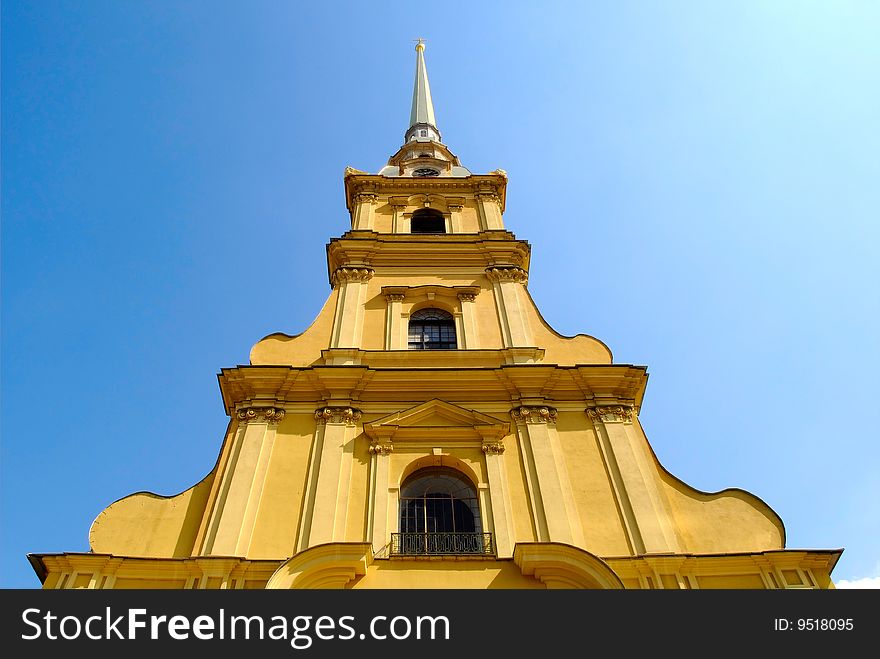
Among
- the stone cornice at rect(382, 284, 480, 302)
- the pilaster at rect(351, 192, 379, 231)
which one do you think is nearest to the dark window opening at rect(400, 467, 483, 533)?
the stone cornice at rect(382, 284, 480, 302)

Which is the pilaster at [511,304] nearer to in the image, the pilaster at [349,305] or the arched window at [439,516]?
the pilaster at [349,305]

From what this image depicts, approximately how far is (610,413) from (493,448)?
270 centimetres

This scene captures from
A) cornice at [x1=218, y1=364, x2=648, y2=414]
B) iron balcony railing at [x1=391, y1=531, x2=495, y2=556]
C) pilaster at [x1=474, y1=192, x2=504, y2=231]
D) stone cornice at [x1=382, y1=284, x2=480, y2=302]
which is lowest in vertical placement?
iron balcony railing at [x1=391, y1=531, x2=495, y2=556]

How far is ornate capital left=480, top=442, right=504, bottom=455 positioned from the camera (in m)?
13.9

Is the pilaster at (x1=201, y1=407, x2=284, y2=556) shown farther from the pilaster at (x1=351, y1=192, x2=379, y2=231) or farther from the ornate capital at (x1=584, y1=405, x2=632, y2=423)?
the pilaster at (x1=351, y1=192, x2=379, y2=231)

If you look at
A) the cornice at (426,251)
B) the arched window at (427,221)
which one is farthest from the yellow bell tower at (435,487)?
the arched window at (427,221)

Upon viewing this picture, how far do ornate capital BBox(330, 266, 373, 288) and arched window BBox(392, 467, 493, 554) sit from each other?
Answer: 680 cm

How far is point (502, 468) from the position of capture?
44.8 feet

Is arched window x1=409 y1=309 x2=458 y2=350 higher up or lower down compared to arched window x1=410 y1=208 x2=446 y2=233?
lower down

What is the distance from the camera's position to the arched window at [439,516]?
1238 centimetres

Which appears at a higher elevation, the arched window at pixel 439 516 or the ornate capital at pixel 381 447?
the ornate capital at pixel 381 447

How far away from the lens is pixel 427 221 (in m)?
23.2

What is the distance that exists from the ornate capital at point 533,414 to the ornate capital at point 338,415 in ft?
10.5
